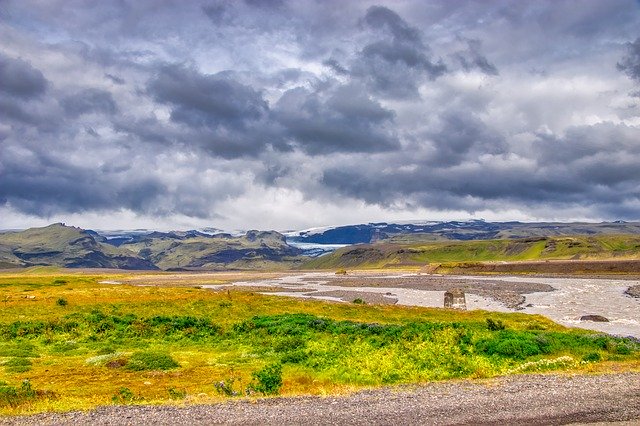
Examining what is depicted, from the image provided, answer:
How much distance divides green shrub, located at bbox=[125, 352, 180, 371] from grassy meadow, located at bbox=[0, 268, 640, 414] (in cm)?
7

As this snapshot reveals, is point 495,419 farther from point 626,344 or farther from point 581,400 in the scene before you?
point 626,344

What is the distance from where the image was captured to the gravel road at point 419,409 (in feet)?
62.1

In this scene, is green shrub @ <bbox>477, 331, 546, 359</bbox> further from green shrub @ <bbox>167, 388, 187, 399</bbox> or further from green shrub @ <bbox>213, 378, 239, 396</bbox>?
green shrub @ <bbox>167, 388, 187, 399</bbox>

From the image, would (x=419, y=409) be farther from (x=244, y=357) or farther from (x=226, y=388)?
(x=244, y=357)

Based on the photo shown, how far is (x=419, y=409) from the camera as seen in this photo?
66.3ft

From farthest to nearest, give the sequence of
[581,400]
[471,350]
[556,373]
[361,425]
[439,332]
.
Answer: [439,332] → [471,350] → [556,373] → [581,400] → [361,425]

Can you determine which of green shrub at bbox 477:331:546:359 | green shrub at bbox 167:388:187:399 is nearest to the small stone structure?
green shrub at bbox 477:331:546:359

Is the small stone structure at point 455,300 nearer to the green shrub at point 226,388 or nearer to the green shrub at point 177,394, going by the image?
the green shrub at point 226,388

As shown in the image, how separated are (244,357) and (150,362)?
584cm

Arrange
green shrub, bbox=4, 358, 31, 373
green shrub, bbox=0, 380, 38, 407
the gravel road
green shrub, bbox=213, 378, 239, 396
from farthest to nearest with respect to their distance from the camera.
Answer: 1. green shrub, bbox=4, 358, 31, 373
2. green shrub, bbox=213, 378, 239, 396
3. green shrub, bbox=0, 380, 38, 407
4. the gravel road

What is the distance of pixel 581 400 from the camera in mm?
20844

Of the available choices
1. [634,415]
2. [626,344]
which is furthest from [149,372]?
[626,344]

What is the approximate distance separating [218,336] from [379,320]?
66.7 ft

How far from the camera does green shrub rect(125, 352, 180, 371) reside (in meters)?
32.5
